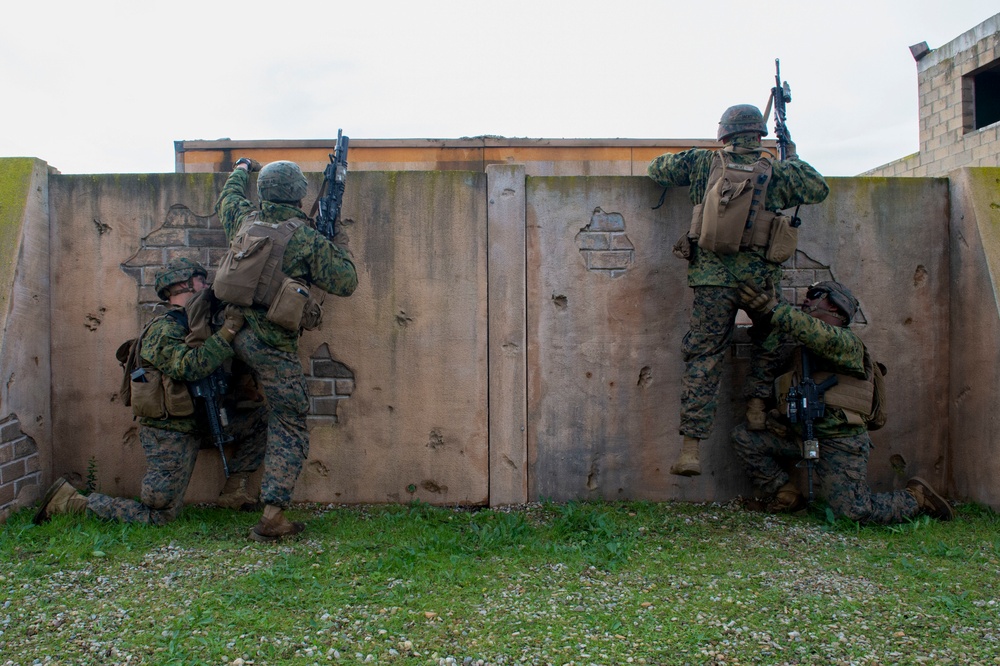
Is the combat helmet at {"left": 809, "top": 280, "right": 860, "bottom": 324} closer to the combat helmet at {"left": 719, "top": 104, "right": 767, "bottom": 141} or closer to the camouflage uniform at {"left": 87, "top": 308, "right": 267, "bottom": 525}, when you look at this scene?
the combat helmet at {"left": 719, "top": 104, "right": 767, "bottom": 141}

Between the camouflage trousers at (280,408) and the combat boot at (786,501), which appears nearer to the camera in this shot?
the camouflage trousers at (280,408)

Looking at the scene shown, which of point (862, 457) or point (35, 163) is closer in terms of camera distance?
point (862, 457)

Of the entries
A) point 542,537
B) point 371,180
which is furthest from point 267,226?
point 542,537

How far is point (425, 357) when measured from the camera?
473cm

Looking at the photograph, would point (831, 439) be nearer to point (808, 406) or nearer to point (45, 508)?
point (808, 406)

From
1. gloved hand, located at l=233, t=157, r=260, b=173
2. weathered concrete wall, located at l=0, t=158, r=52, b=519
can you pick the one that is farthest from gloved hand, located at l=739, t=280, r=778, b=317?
weathered concrete wall, located at l=0, t=158, r=52, b=519

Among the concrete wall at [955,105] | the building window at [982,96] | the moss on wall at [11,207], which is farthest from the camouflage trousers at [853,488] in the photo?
the building window at [982,96]

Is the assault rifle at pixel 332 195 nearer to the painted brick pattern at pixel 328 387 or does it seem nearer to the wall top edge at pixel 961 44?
the painted brick pattern at pixel 328 387

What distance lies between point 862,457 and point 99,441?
4808 mm

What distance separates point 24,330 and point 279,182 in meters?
1.90

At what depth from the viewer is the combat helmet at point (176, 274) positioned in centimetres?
427

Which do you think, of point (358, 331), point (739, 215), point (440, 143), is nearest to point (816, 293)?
point (739, 215)

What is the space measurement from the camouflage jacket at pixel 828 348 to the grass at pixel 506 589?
57 cm

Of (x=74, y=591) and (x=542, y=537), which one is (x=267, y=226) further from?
(x=542, y=537)
